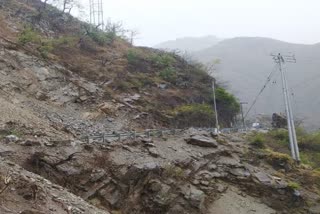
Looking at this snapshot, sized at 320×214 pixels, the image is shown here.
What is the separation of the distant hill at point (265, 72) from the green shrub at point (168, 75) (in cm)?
3989

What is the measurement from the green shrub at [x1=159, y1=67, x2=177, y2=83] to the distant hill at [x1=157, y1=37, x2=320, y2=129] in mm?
39895

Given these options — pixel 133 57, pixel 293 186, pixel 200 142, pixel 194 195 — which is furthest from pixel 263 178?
pixel 133 57

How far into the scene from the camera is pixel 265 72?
126938 millimetres

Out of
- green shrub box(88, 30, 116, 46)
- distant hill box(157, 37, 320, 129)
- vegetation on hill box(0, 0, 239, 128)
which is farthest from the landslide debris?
distant hill box(157, 37, 320, 129)

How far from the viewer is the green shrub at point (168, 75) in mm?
38250

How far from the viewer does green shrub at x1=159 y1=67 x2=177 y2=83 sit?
1506 inches

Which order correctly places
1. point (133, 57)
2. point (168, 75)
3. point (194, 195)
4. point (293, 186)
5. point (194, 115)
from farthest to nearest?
1. point (133, 57)
2. point (168, 75)
3. point (194, 115)
4. point (293, 186)
5. point (194, 195)

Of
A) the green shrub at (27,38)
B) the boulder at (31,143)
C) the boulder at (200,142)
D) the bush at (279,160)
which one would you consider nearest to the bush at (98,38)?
the green shrub at (27,38)

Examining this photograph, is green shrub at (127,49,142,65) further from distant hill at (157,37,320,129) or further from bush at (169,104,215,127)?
distant hill at (157,37,320,129)

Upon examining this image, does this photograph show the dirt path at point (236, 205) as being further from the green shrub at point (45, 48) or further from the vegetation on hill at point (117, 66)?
the green shrub at point (45, 48)

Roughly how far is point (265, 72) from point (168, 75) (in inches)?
3737

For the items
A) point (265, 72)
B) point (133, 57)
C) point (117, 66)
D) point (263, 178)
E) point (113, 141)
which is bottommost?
point (263, 178)

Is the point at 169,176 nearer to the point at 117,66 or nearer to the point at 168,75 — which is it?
the point at 117,66

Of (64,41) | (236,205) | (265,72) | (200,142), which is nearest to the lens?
(236,205)
